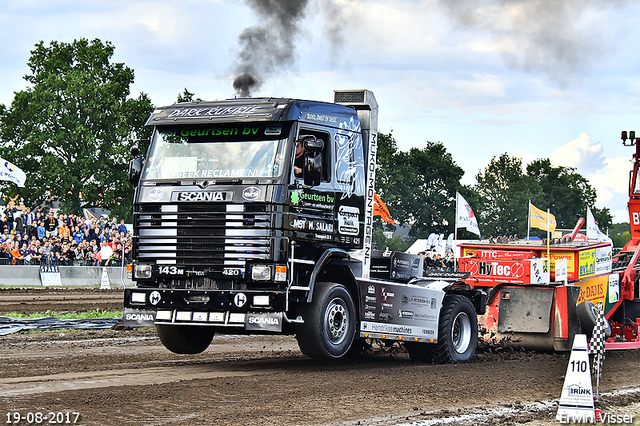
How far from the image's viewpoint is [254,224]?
33.3 ft

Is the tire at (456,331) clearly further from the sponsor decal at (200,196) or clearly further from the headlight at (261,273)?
the sponsor decal at (200,196)

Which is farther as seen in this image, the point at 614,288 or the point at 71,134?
the point at 71,134

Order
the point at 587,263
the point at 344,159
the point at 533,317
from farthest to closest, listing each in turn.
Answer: the point at 587,263, the point at 533,317, the point at 344,159

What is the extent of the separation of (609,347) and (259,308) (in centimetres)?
646

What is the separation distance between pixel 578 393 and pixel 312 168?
14.2 feet

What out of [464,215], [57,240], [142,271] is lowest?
[142,271]

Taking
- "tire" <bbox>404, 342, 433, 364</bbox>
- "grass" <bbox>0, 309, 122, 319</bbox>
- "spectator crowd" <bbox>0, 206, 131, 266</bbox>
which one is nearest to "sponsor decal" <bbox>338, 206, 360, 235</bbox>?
"tire" <bbox>404, 342, 433, 364</bbox>

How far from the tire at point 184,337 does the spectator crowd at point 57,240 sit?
58.0 ft

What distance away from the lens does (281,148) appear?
1038 cm

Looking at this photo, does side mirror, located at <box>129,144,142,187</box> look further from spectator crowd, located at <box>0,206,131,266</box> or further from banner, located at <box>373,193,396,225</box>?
spectator crowd, located at <box>0,206,131,266</box>

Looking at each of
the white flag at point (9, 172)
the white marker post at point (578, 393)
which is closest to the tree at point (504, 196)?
the white flag at point (9, 172)

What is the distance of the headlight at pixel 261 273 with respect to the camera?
1006 cm

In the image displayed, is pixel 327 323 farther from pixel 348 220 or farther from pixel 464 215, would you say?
pixel 464 215

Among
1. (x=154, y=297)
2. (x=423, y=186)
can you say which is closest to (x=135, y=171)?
(x=154, y=297)
